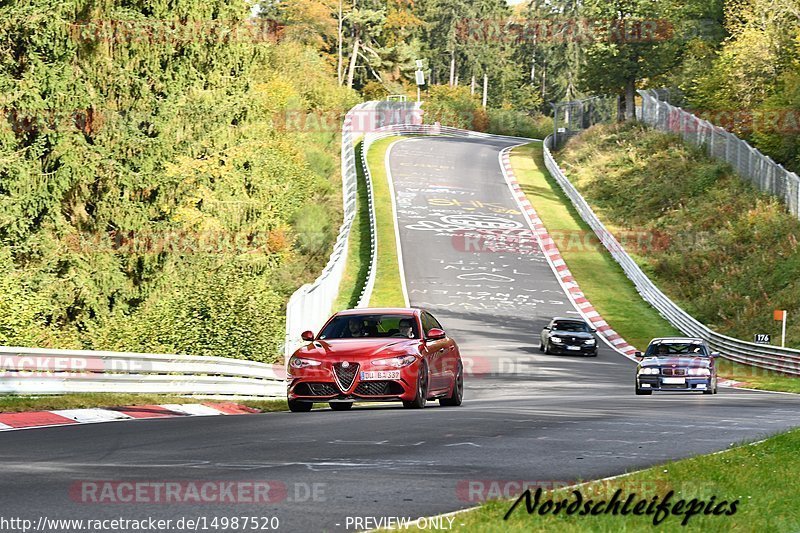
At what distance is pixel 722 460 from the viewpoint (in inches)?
465

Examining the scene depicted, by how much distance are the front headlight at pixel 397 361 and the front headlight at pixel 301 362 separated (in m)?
0.89

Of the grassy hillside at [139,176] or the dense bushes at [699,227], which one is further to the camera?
the dense bushes at [699,227]

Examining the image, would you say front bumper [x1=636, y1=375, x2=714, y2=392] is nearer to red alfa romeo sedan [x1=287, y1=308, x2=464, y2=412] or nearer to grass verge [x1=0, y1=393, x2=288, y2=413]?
red alfa romeo sedan [x1=287, y1=308, x2=464, y2=412]

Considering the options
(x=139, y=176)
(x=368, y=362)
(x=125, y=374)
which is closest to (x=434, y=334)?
(x=368, y=362)

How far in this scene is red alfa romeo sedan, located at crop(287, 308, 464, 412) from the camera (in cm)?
1852

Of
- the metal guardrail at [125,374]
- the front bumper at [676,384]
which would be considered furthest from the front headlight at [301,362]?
the front bumper at [676,384]

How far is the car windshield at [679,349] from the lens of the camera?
28781 millimetres

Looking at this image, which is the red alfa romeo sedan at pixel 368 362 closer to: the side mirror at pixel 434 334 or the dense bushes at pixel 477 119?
the side mirror at pixel 434 334

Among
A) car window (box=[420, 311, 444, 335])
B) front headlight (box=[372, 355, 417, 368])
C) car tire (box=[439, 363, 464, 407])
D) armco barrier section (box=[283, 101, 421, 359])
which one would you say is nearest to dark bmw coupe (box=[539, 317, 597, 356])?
armco barrier section (box=[283, 101, 421, 359])

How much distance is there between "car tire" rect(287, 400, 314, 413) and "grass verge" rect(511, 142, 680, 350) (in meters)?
25.7

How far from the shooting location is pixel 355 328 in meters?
19.9

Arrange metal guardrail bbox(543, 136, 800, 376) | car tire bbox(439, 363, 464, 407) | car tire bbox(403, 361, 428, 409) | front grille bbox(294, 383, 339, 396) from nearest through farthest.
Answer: front grille bbox(294, 383, 339, 396)
car tire bbox(403, 361, 428, 409)
car tire bbox(439, 363, 464, 407)
metal guardrail bbox(543, 136, 800, 376)

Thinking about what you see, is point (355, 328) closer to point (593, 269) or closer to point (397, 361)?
point (397, 361)

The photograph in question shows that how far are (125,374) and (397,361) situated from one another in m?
4.64
